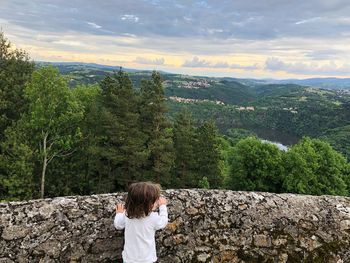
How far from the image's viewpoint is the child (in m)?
4.29

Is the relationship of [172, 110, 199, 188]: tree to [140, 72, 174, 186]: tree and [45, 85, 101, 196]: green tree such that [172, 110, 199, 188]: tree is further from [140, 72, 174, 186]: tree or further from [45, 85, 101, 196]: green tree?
[45, 85, 101, 196]: green tree

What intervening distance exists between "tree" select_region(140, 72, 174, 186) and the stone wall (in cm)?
2611

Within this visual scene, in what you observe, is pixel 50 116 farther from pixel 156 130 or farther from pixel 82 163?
pixel 156 130

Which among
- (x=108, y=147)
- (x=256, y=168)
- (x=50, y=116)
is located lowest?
(x=256, y=168)

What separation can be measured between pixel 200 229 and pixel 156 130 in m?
28.0

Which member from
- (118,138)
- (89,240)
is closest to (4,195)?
(118,138)

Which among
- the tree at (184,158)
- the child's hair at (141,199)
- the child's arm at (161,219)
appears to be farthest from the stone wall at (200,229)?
the tree at (184,158)

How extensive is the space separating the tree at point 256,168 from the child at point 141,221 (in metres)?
35.3

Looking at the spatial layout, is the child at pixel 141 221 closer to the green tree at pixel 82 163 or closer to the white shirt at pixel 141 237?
the white shirt at pixel 141 237

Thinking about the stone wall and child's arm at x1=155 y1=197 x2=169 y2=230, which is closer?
child's arm at x1=155 y1=197 x2=169 y2=230

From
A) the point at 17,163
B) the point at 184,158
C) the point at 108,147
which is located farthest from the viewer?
the point at 184,158

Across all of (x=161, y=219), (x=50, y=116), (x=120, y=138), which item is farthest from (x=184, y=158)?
(x=161, y=219)

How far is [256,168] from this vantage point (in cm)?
3944

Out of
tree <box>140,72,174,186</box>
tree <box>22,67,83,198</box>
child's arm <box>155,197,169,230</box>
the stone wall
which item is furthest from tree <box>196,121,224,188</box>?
child's arm <box>155,197,169,230</box>
